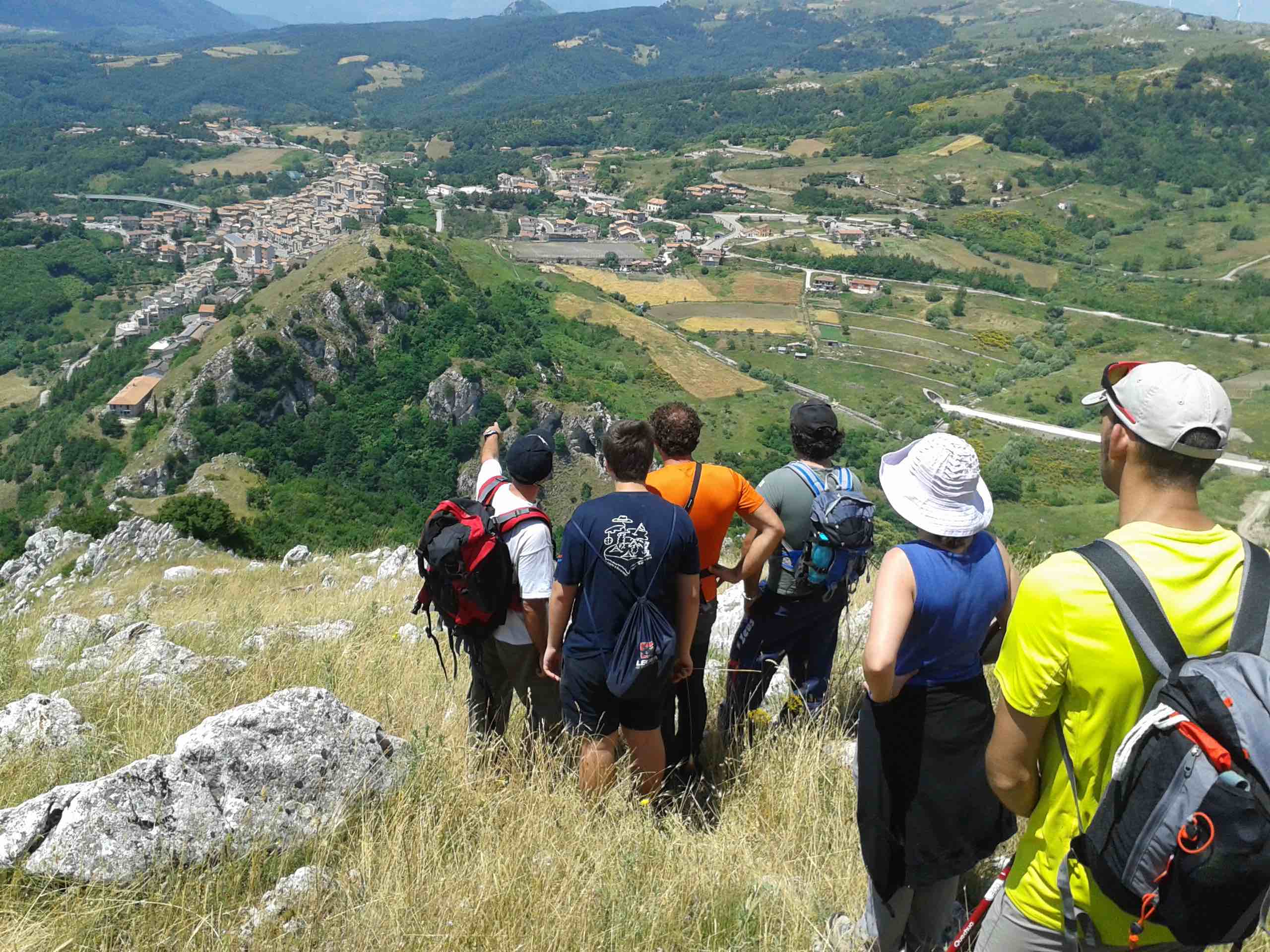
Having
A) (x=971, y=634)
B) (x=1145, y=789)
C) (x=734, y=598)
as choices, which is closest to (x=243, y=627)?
(x=734, y=598)

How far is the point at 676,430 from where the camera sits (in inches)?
128

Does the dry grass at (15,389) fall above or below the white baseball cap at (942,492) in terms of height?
below

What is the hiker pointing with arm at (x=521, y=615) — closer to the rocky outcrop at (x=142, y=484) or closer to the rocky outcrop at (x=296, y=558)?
the rocky outcrop at (x=296, y=558)

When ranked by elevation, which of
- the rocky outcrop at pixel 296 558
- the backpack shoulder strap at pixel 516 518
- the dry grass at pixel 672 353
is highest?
the backpack shoulder strap at pixel 516 518

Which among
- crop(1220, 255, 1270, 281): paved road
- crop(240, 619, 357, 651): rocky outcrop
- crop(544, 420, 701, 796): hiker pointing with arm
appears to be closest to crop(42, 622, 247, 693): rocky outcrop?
crop(240, 619, 357, 651): rocky outcrop

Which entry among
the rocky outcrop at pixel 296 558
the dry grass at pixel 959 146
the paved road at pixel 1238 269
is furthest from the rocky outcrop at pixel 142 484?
the dry grass at pixel 959 146

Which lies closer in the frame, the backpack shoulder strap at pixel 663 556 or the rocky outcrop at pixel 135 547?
the backpack shoulder strap at pixel 663 556

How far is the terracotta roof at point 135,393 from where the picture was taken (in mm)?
43056

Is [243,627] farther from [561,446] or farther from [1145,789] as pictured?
[561,446]

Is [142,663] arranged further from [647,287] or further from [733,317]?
[647,287]

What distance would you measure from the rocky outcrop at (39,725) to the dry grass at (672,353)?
50.2 metres

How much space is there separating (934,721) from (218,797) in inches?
79.7

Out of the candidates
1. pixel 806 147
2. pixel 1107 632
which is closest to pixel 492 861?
pixel 1107 632

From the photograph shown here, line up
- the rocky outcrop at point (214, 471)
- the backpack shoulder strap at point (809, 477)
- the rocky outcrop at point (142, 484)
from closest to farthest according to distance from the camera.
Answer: the backpack shoulder strap at point (809, 477), the rocky outcrop at point (214, 471), the rocky outcrop at point (142, 484)
